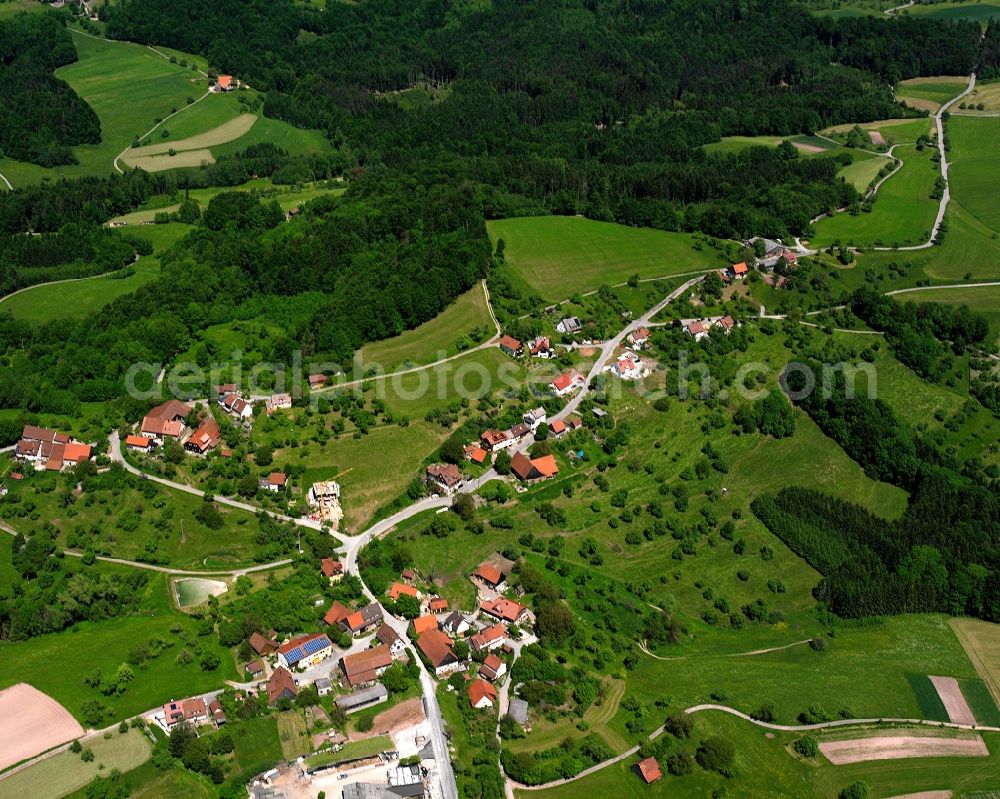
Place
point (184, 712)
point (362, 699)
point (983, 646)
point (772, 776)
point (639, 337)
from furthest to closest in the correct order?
point (639, 337) → point (983, 646) → point (362, 699) → point (772, 776) → point (184, 712)

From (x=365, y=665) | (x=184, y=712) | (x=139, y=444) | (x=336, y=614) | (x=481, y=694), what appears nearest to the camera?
(x=184, y=712)

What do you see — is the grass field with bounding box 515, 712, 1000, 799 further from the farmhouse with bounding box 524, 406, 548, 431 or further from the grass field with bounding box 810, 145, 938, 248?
the grass field with bounding box 810, 145, 938, 248

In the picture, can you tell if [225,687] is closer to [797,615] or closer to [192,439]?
[192,439]

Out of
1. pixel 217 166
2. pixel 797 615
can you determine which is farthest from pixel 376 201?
pixel 797 615

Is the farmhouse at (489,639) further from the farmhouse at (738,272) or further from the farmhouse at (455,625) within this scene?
the farmhouse at (738,272)

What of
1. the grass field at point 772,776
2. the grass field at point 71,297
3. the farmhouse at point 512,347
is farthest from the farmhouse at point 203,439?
the grass field at point 772,776

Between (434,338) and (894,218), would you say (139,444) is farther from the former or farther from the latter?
(894,218)

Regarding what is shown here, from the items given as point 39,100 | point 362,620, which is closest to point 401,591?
point 362,620

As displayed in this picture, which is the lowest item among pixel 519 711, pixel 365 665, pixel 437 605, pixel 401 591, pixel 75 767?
pixel 519 711
